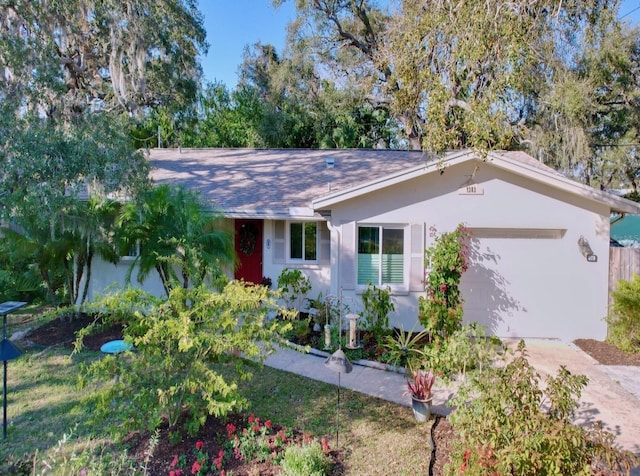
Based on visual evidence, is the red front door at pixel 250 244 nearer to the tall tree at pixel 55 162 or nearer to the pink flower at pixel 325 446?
the tall tree at pixel 55 162

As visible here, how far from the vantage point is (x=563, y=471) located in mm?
3357

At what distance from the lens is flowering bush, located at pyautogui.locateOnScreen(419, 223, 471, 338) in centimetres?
776

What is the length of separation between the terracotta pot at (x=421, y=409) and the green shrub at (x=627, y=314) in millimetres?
5306

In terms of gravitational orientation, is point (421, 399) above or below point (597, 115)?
below

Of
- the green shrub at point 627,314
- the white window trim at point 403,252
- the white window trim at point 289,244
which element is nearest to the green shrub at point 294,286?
the white window trim at point 289,244

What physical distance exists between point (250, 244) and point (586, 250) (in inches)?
305

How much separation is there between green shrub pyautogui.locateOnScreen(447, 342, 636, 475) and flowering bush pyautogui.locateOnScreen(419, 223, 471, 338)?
3641mm

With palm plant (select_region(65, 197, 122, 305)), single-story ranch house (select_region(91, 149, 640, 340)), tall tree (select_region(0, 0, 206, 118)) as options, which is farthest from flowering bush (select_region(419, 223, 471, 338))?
tall tree (select_region(0, 0, 206, 118))

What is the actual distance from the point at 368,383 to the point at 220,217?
4.87 m

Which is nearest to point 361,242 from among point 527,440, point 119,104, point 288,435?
point 288,435

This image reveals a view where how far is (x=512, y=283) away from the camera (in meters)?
9.07

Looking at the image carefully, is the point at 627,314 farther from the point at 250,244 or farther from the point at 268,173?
the point at 268,173

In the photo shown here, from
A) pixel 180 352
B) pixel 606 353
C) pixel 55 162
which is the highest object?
pixel 55 162

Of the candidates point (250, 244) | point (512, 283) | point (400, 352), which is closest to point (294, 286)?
point (250, 244)
